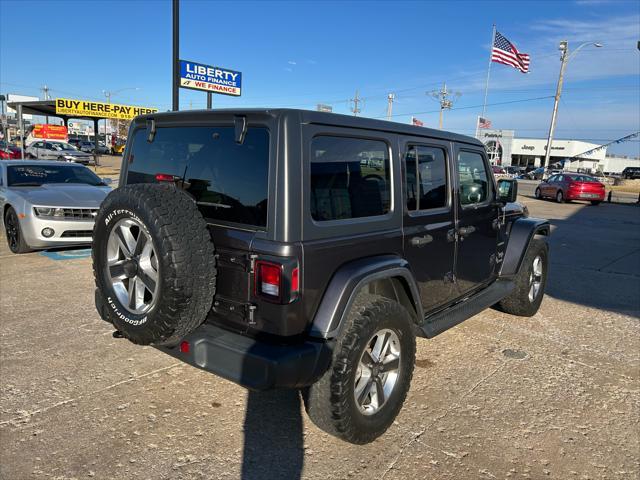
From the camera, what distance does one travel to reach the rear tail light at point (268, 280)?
240cm

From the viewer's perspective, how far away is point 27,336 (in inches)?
165

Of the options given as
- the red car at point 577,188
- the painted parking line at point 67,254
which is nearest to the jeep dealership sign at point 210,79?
the painted parking line at point 67,254

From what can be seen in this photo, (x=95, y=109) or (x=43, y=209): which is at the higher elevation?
(x=95, y=109)

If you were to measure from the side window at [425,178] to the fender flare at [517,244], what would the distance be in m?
1.51

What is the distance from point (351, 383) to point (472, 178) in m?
2.36

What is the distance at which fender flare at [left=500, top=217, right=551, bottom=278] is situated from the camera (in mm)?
4711

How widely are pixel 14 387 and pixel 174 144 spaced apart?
208 centimetres

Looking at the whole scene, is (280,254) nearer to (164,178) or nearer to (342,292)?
(342,292)

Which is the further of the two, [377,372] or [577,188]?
[577,188]

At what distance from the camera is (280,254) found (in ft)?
7.88

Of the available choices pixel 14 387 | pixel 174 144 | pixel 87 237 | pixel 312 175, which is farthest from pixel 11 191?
pixel 312 175

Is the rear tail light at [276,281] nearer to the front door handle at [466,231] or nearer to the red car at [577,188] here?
A: the front door handle at [466,231]

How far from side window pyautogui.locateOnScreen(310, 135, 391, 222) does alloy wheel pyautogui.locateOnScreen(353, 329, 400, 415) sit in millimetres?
765

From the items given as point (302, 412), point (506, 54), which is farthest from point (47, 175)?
point (506, 54)
